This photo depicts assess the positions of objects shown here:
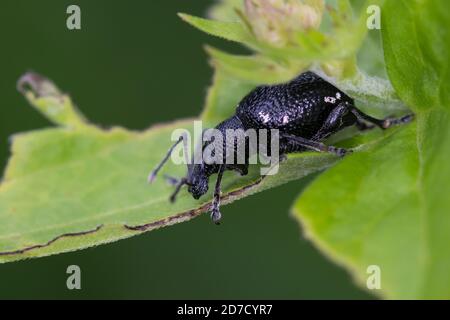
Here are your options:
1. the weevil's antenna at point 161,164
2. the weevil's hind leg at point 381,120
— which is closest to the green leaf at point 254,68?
the weevil's hind leg at point 381,120

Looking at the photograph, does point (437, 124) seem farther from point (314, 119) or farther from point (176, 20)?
point (176, 20)

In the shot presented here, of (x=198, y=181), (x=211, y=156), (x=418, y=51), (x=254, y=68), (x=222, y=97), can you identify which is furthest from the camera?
(x=222, y=97)

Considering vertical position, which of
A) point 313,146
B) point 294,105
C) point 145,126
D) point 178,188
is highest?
point 145,126

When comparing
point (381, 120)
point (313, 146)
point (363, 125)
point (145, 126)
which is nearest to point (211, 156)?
point (313, 146)

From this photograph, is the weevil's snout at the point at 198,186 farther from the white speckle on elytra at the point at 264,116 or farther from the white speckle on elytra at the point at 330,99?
the white speckle on elytra at the point at 330,99

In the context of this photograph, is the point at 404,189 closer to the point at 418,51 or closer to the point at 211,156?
→ the point at 418,51

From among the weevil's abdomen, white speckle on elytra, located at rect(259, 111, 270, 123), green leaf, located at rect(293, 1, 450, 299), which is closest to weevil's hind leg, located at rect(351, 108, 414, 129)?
the weevil's abdomen

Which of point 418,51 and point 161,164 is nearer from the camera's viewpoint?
point 418,51
